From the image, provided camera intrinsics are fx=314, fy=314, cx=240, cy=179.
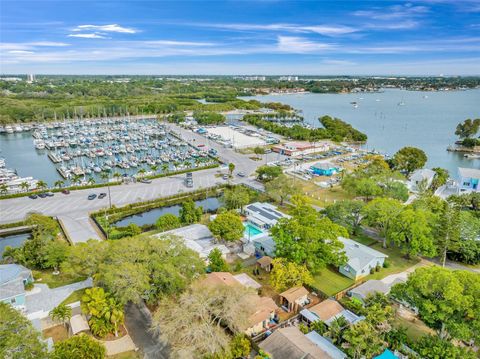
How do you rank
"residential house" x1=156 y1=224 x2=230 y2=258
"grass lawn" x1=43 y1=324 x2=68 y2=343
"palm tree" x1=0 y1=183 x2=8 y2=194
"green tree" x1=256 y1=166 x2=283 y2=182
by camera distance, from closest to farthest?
"grass lawn" x1=43 y1=324 x2=68 y2=343, "residential house" x1=156 y1=224 x2=230 y2=258, "palm tree" x1=0 y1=183 x2=8 y2=194, "green tree" x1=256 y1=166 x2=283 y2=182

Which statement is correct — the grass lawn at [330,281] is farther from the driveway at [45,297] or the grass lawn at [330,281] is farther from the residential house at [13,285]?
the residential house at [13,285]

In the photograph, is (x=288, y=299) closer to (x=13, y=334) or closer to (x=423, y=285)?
(x=423, y=285)

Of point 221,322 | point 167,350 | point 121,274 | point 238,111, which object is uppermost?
point 238,111

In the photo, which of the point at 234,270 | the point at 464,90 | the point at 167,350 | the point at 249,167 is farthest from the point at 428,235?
the point at 464,90

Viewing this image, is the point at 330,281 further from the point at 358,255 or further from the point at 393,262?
the point at 393,262

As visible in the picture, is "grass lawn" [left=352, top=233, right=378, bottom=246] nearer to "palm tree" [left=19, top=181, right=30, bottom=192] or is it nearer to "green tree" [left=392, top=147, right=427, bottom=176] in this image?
"green tree" [left=392, top=147, right=427, bottom=176]

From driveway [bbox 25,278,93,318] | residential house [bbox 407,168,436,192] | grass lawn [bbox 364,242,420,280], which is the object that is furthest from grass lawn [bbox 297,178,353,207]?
driveway [bbox 25,278,93,318]

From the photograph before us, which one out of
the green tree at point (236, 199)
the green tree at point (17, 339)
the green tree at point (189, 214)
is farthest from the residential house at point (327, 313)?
the green tree at point (236, 199)
